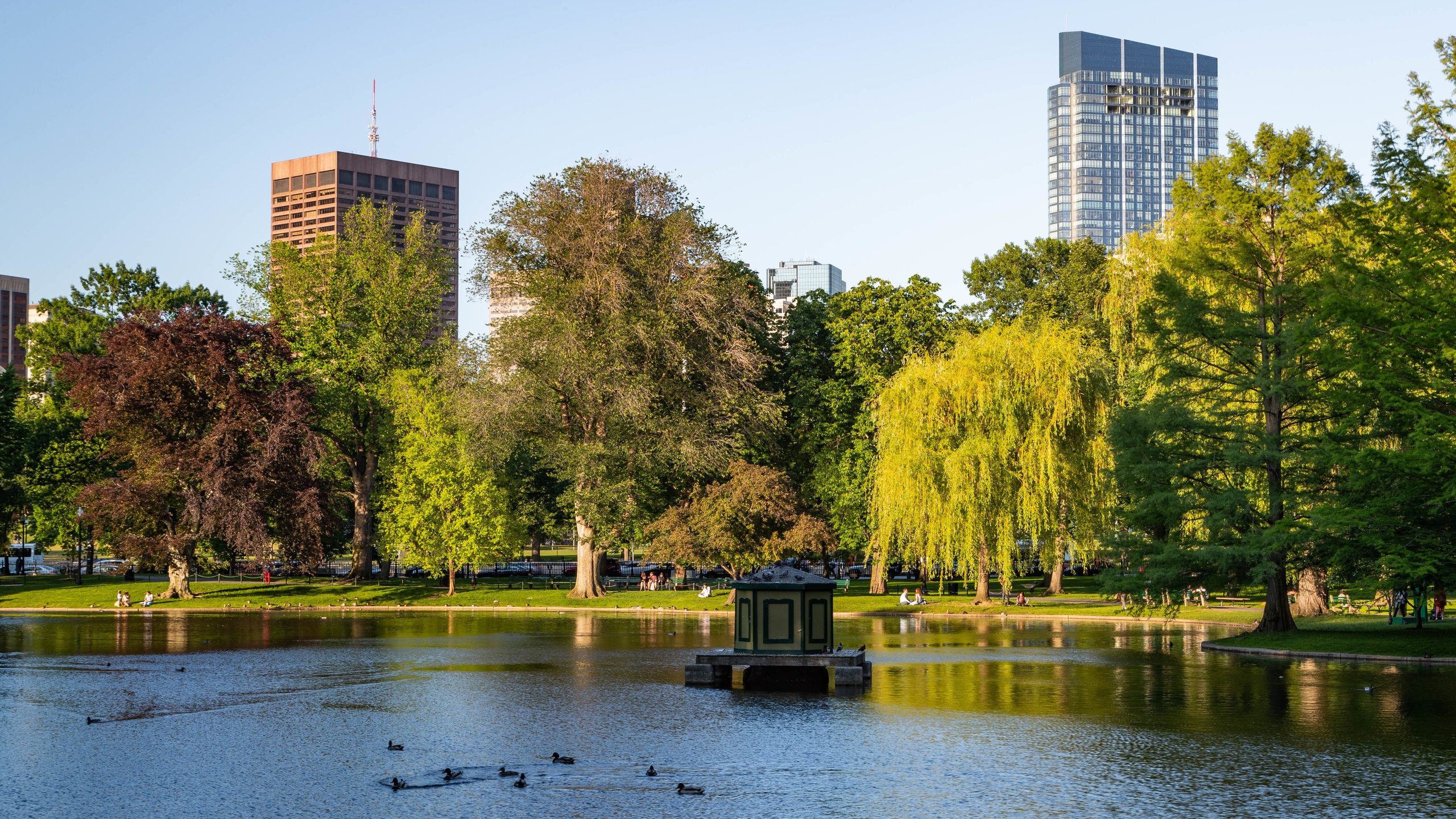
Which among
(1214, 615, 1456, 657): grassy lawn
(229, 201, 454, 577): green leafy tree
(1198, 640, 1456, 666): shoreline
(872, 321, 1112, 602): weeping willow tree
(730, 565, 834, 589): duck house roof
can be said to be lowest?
(1198, 640, 1456, 666): shoreline

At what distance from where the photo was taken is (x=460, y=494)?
67.8m

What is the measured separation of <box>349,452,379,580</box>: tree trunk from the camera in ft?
243

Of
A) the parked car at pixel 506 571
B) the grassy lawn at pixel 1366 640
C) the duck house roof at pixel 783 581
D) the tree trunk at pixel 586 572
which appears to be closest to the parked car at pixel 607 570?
the parked car at pixel 506 571

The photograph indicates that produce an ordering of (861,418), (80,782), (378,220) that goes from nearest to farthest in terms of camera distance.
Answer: (80,782), (861,418), (378,220)

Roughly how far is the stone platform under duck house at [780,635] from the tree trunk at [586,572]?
3391 cm

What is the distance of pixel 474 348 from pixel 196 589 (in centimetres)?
2405

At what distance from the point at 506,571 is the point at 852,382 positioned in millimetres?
41313

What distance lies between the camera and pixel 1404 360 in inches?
1275

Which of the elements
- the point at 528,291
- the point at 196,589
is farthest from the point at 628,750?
the point at 196,589

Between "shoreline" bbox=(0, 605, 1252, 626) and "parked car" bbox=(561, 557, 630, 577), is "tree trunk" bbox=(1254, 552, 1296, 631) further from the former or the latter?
"parked car" bbox=(561, 557, 630, 577)

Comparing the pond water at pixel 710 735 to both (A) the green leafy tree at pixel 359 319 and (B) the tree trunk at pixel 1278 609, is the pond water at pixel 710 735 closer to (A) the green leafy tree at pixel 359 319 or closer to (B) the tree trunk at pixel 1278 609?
(B) the tree trunk at pixel 1278 609

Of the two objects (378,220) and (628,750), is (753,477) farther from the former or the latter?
(628,750)

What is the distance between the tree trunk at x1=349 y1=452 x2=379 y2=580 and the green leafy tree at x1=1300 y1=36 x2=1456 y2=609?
55.2 metres

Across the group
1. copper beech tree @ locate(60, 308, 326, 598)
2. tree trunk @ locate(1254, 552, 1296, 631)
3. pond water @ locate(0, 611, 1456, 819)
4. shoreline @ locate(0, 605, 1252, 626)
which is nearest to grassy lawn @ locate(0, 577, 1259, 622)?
shoreline @ locate(0, 605, 1252, 626)
